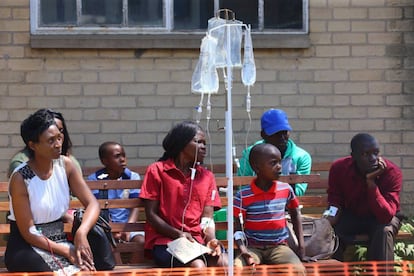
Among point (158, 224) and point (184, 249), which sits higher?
point (158, 224)

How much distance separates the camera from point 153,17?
25.0ft

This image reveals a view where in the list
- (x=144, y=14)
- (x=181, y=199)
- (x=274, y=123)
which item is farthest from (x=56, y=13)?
(x=181, y=199)

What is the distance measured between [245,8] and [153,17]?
92 centimetres

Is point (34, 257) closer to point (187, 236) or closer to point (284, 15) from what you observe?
point (187, 236)

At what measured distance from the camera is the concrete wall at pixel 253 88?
7508 mm

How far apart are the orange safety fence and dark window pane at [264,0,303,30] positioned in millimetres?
2774

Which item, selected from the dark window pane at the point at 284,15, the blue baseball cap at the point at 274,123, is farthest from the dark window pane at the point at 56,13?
the blue baseball cap at the point at 274,123

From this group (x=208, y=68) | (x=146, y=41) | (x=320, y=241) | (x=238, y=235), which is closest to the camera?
(x=208, y=68)

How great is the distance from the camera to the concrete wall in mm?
7508

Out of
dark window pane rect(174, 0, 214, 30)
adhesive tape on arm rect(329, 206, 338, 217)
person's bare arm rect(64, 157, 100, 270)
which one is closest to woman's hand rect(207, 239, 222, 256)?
person's bare arm rect(64, 157, 100, 270)

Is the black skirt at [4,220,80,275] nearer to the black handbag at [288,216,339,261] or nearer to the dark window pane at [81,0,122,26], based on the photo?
the black handbag at [288,216,339,261]

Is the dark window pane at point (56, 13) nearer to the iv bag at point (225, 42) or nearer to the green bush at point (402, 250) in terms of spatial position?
the iv bag at point (225, 42)

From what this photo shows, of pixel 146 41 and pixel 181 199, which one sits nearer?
pixel 181 199

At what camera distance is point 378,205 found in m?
6.03
